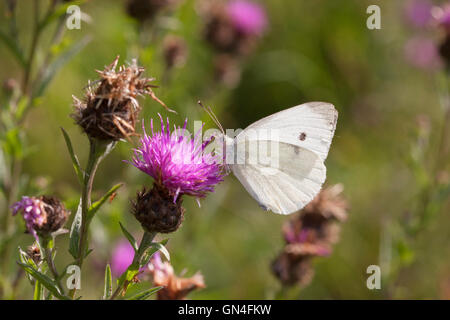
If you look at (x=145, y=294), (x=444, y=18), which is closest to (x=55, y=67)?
(x=145, y=294)

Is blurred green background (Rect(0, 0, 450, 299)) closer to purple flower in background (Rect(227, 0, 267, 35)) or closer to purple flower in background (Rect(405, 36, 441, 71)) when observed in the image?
purple flower in background (Rect(405, 36, 441, 71))

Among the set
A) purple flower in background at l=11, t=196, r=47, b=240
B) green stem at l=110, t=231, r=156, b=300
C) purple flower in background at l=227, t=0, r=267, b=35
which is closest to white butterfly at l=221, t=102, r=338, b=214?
green stem at l=110, t=231, r=156, b=300

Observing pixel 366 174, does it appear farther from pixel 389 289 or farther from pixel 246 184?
pixel 246 184

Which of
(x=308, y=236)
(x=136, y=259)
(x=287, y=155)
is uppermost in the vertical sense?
(x=287, y=155)

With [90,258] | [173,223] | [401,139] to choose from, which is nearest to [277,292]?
[173,223]

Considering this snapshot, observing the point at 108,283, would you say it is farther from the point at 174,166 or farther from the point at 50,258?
the point at 174,166

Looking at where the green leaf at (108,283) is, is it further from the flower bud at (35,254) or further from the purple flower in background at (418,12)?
the purple flower in background at (418,12)

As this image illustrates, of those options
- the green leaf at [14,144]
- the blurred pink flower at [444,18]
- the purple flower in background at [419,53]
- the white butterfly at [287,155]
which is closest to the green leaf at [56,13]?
the green leaf at [14,144]
